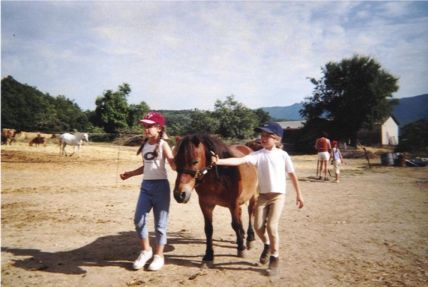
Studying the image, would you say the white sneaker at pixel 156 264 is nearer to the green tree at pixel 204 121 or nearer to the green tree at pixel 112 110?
the green tree at pixel 204 121

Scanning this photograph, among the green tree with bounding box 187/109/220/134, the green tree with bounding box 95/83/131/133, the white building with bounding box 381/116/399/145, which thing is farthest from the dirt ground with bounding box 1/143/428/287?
the green tree with bounding box 95/83/131/133

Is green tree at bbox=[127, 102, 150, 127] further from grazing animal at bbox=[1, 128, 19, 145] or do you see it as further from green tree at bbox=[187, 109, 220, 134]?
grazing animal at bbox=[1, 128, 19, 145]

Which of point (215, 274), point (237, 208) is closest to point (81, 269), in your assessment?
point (215, 274)

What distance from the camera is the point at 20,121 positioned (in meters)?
62.8

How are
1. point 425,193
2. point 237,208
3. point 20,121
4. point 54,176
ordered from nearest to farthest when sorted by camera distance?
point 237,208 → point 425,193 → point 54,176 → point 20,121

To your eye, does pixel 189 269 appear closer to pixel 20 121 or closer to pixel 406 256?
pixel 406 256

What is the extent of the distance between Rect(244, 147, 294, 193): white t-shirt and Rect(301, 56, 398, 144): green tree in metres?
42.2

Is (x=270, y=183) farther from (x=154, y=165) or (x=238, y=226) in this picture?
(x=154, y=165)

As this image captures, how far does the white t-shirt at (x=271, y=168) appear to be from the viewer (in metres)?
4.04

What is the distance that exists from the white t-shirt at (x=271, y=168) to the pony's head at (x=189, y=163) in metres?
0.59

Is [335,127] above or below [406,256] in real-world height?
above

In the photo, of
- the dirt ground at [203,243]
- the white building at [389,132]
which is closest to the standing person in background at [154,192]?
the dirt ground at [203,243]

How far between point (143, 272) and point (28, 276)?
4.79 ft

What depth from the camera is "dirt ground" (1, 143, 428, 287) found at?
154 inches
